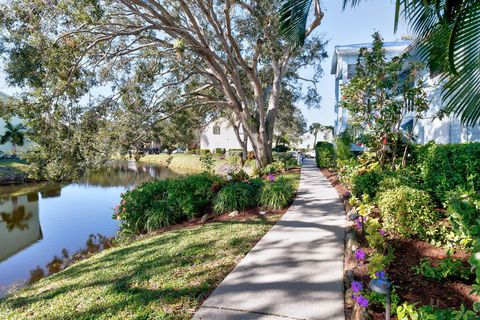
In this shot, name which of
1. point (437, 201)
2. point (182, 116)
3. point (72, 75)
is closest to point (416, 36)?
point (437, 201)

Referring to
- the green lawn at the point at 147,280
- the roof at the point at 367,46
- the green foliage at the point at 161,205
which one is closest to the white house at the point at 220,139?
the roof at the point at 367,46

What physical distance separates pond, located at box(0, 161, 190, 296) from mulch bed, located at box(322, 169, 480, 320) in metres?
7.70

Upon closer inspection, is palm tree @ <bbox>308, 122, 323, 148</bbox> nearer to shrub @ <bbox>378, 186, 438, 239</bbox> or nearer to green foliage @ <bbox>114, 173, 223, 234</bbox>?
green foliage @ <bbox>114, 173, 223, 234</bbox>

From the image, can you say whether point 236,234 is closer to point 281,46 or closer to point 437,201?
point 437,201

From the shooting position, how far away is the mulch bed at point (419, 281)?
3053mm

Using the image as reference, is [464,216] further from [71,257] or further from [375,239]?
[71,257]

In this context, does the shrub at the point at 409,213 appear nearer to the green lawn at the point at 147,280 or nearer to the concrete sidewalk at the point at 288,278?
the concrete sidewalk at the point at 288,278

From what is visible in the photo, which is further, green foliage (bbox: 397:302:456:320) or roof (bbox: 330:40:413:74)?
roof (bbox: 330:40:413:74)

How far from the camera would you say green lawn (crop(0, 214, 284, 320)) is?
3.78 metres

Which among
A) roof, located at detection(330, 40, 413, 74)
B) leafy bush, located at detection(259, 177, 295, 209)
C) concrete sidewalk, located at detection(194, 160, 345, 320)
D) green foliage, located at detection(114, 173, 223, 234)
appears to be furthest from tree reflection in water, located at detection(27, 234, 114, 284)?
roof, located at detection(330, 40, 413, 74)

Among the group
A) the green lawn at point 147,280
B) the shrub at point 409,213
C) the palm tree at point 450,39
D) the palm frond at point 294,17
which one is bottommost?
the green lawn at point 147,280

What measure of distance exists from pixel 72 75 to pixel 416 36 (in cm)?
970

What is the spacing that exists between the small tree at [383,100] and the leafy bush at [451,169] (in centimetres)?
208

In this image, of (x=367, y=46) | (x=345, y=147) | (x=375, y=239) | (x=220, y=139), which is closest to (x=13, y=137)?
(x=220, y=139)
